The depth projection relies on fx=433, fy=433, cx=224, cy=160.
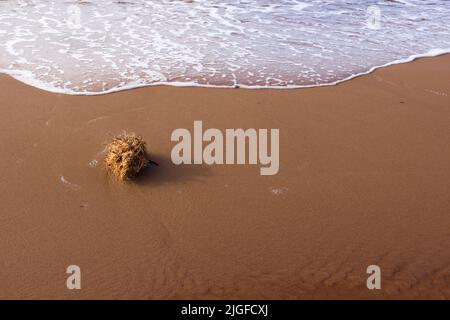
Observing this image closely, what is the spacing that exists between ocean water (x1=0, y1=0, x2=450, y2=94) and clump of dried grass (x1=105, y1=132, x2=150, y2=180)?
193cm

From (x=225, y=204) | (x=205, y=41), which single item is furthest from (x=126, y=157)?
(x=205, y=41)

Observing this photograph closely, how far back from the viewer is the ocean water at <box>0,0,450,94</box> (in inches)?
256

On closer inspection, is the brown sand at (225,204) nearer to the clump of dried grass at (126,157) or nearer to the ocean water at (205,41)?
the clump of dried grass at (126,157)

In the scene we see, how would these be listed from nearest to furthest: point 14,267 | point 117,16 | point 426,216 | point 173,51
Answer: point 14,267
point 426,216
point 173,51
point 117,16

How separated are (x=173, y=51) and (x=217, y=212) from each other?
436 cm

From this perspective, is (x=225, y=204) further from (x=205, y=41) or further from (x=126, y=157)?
(x=205, y=41)

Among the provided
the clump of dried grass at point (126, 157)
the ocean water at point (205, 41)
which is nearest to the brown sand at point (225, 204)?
the clump of dried grass at point (126, 157)

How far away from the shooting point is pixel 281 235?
378 cm

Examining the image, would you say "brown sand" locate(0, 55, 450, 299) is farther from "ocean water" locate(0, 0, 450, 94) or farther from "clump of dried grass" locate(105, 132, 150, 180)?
"ocean water" locate(0, 0, 450, 94)

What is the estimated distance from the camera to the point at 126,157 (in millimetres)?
4129

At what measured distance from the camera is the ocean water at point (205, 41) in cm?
650

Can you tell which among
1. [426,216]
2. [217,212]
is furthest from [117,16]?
[426,216]

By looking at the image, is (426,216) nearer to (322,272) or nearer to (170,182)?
(322,272)

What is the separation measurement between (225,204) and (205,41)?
4.81 m
